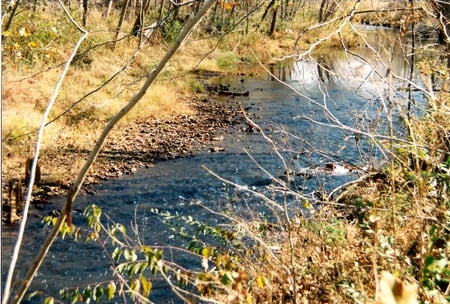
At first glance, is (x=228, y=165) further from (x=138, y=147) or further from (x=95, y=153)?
(x=95, y=153)

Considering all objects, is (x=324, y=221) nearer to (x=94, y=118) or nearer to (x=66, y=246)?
(x=66, y=246)

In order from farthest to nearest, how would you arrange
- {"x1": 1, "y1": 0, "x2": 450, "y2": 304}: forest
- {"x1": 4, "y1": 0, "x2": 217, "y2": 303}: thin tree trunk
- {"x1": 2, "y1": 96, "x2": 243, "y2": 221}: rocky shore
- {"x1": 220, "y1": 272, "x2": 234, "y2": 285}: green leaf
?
{"x1": 2, "y1": 96, "x2": 243, "y2": 221}: rocky shore
{"x1": 1, "y1": 0, "x2": 450, "y2": 304}: forest
{"x1": 220, "y1": 272, "x2": 234, "y2": 285}: green leaf
{"x1": 4, "y1": 0, "x2": 217, "y2": 303}: thin tree trunk

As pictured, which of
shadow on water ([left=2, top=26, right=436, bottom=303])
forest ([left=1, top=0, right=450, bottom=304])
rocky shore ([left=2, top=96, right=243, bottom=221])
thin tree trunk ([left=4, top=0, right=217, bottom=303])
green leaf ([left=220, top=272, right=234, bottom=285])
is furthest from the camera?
rocky shore ([left=2, top=96, right=243, bottom=221])

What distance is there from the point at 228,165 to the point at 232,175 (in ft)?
1.80

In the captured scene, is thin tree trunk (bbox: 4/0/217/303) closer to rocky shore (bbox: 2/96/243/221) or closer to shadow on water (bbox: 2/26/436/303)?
shadow on water (bbox: 2/26/436/303)

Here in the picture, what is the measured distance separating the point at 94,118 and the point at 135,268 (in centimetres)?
892

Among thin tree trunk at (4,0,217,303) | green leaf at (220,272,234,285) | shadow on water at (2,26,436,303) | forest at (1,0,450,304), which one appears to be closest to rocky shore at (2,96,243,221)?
forest at (1,0,450,304)

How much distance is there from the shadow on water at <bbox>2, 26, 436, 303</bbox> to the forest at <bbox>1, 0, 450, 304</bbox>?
4 cm

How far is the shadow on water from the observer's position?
4.51 meters

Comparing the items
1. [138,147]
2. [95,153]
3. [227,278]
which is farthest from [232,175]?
[95,153]

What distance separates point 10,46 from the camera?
11.1 metres

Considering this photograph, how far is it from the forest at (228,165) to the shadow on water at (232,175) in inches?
1.6

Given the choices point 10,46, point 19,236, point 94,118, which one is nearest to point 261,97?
point 94,118

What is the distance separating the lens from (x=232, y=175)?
8.48 metres
